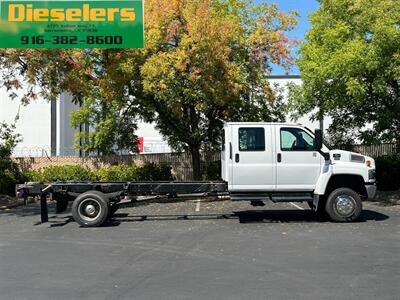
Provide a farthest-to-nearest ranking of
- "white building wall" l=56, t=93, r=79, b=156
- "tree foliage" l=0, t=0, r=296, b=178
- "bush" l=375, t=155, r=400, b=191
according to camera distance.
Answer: "white building wall" l=56, t=93, r=79, b=156, "bush" l=375, t=155, r=400, b=191, "tree foliage" l=0, t=0, r=296, b=178

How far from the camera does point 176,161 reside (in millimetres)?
22078

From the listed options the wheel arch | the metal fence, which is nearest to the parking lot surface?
the wheel arch

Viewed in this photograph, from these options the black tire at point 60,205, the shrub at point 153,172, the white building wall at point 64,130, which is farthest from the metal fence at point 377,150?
the white building wall at point 64,130

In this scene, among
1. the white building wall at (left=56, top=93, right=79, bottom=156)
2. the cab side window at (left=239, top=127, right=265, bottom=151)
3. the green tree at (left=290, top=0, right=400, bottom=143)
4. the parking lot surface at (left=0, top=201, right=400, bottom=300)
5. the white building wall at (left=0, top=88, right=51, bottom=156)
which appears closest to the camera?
the parking lot surface at (left=0, top=201, right=400, bottom=300)

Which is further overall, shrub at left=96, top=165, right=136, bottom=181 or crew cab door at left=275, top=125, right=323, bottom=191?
shrub at left=96, top=165, right=136, bottom=181

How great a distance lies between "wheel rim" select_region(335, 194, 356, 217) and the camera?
40.7ft

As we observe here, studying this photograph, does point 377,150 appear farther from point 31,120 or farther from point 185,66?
point 31,120

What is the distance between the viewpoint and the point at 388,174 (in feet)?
64.5

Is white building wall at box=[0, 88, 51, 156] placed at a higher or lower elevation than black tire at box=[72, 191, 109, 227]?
higher

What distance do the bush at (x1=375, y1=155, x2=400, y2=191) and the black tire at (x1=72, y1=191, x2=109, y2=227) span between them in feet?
38.2

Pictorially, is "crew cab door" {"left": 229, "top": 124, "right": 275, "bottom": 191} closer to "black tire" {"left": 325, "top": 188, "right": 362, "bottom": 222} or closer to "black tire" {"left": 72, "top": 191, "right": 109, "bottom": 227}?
"black tire" {"left": 325, "top": 188, "right": 362, "bottom": 222}

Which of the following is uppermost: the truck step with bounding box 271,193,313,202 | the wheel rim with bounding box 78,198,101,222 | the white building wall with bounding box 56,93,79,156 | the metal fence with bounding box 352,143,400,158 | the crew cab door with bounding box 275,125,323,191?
the white building wall with bounding box 56,93,79,156

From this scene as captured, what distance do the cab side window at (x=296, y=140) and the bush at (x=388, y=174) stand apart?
838 cm

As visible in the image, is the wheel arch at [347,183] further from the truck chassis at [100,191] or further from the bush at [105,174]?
the bush at [105,174]
